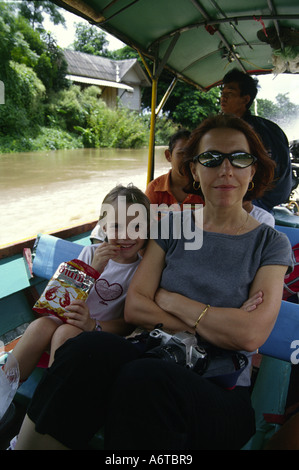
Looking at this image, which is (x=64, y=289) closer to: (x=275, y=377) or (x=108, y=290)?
(x=108, y=290)

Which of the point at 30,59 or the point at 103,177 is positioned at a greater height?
the point at 30,59

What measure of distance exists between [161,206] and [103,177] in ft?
29.8

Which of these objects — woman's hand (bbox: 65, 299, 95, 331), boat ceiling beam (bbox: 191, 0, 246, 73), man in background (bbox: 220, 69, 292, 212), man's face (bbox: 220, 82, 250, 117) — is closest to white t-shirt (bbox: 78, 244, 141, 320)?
woman's hand (bbox: 65, 299, 95, 331)

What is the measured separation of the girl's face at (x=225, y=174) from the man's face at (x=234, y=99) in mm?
1504

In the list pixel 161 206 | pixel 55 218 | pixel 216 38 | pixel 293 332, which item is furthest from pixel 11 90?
pixel 293 332

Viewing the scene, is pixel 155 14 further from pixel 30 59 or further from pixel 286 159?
pixel 30 59

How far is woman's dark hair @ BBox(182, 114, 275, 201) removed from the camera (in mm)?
1483

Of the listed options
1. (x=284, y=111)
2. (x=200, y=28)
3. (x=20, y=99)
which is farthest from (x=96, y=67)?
(x=200, y=28)

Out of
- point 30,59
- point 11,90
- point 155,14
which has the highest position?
point 30,59

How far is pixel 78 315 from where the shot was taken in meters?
1.41

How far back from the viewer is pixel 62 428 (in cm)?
97

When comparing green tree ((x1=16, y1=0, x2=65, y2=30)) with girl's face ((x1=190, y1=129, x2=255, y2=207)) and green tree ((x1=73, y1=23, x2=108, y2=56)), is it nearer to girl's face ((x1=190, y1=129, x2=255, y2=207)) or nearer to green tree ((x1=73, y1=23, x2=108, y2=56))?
green tree ((x1=73, y1=23, x2=108, y2=56))

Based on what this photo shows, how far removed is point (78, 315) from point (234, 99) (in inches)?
88.0

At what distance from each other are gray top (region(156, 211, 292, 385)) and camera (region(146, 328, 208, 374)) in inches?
7.3
